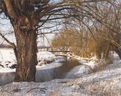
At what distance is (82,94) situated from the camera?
32.3 feet

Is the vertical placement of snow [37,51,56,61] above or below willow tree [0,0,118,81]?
below

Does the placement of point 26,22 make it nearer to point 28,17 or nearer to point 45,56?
point 28,17

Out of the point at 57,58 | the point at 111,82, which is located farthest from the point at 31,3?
the point at 57,58

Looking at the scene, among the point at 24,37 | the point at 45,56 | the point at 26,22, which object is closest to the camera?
the point at 26,22

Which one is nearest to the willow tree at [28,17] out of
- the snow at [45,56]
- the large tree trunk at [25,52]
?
the large tree trunk at [25,52]

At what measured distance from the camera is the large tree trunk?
1432 cm

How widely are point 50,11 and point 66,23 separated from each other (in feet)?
4.54

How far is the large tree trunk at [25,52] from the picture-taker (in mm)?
14320

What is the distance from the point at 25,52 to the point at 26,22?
129cm

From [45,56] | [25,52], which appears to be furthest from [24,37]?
[45,56]

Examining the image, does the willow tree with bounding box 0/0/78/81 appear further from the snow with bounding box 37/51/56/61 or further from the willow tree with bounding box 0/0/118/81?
the snow with bounding box 37/51/56/61

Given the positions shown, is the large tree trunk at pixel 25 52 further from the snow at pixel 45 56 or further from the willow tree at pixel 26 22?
Answer: the snow at pixel 45 56

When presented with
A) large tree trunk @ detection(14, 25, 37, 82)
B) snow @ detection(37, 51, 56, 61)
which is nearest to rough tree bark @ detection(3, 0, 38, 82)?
large tree trunk @ detection(14, 25, 37, 82)

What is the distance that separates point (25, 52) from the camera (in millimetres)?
14398
